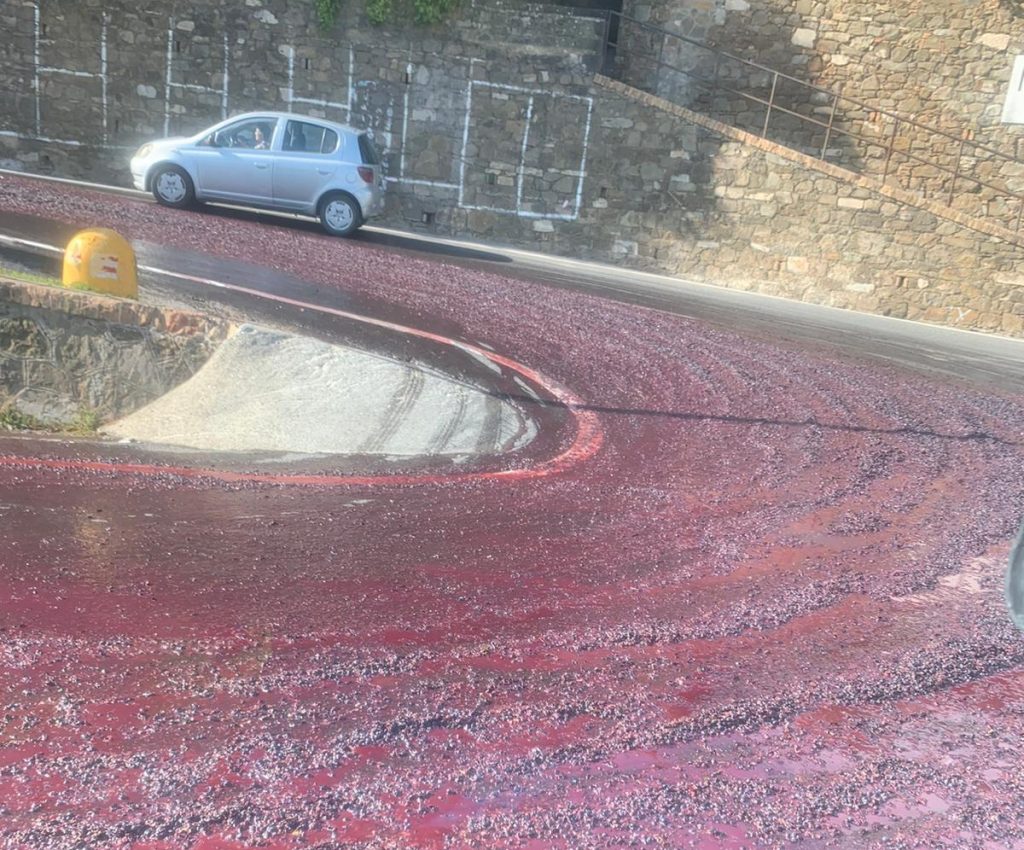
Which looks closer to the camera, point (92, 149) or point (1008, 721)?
point (1008, 721)

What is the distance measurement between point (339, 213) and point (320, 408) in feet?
30.1

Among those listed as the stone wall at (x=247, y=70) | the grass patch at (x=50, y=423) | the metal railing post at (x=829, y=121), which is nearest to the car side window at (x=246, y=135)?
the stone wall at (x=247, y=70)

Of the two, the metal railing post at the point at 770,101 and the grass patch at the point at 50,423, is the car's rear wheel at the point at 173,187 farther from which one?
the metal railing post at the point at 770,101

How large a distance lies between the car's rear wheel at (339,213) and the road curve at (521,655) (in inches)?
394

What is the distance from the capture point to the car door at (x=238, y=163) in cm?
1584

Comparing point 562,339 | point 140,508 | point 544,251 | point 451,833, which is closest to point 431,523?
point 140,508

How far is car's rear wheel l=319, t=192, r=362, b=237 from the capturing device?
16.0 metres

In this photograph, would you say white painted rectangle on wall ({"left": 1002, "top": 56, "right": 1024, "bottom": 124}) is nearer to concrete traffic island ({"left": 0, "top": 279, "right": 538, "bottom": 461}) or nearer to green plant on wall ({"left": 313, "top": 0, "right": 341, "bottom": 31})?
green plant on wall ({"left": 313, "top": 0, "right": 341, "bottom": 31})

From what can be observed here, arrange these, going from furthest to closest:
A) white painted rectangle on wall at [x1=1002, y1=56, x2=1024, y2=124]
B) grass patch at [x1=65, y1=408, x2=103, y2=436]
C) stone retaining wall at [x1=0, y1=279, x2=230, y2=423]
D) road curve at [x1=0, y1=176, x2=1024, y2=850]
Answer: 1. white painted rectangle on wall at [x1=1002, y1=56, x2=1024, y2=124]
2. stone retaining wall at [x1=0, y1=279, x2=230, y2=423]
3. grass patch at [x1=65, y1=408, x2=103, y2=436]
4. road curve at [x1=0, y1=176, x2=1024, y2=850]

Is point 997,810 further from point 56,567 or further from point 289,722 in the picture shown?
point 56,567

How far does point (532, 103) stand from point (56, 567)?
16943mm

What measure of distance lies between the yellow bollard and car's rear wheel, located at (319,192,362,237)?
705cm

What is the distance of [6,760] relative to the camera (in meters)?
2.91

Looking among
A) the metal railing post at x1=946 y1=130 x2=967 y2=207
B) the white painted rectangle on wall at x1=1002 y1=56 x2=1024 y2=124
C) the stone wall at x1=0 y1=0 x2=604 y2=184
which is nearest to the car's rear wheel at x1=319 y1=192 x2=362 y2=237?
the stone wall at x1=0 y1=0 x2=604 y2=184
